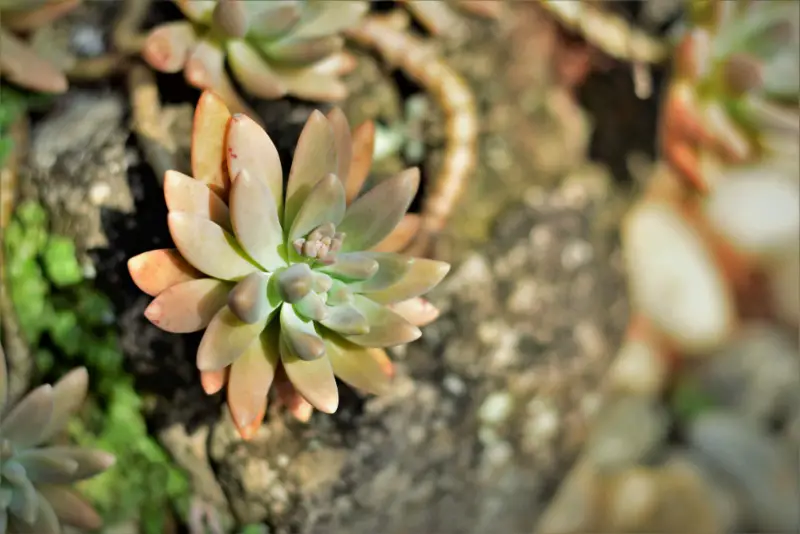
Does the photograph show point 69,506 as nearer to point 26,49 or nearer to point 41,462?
point 41,462

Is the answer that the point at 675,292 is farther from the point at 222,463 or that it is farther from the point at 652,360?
the point at 222,463

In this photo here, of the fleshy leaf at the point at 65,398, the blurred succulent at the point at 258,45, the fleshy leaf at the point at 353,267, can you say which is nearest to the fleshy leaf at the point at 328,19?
the blurred succulent at the point at 258,45

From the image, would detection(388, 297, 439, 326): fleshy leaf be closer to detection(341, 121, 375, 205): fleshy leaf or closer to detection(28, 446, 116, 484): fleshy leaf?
detection(341, 121, 375, 205): fleshy leaf

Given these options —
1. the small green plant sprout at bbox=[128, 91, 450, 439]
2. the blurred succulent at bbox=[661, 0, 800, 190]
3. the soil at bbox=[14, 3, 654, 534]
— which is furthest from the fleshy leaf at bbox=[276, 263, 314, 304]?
the blurred succulent at bbox=[661, 0, 800, 190]

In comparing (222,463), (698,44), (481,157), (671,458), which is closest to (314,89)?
(481,157)

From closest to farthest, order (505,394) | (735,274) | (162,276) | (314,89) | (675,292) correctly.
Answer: (162,276) → (314,89) → (505,394) → (675,292) → (735,274)

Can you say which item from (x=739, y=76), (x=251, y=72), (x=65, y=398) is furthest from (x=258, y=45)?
(x=739, y=76)
